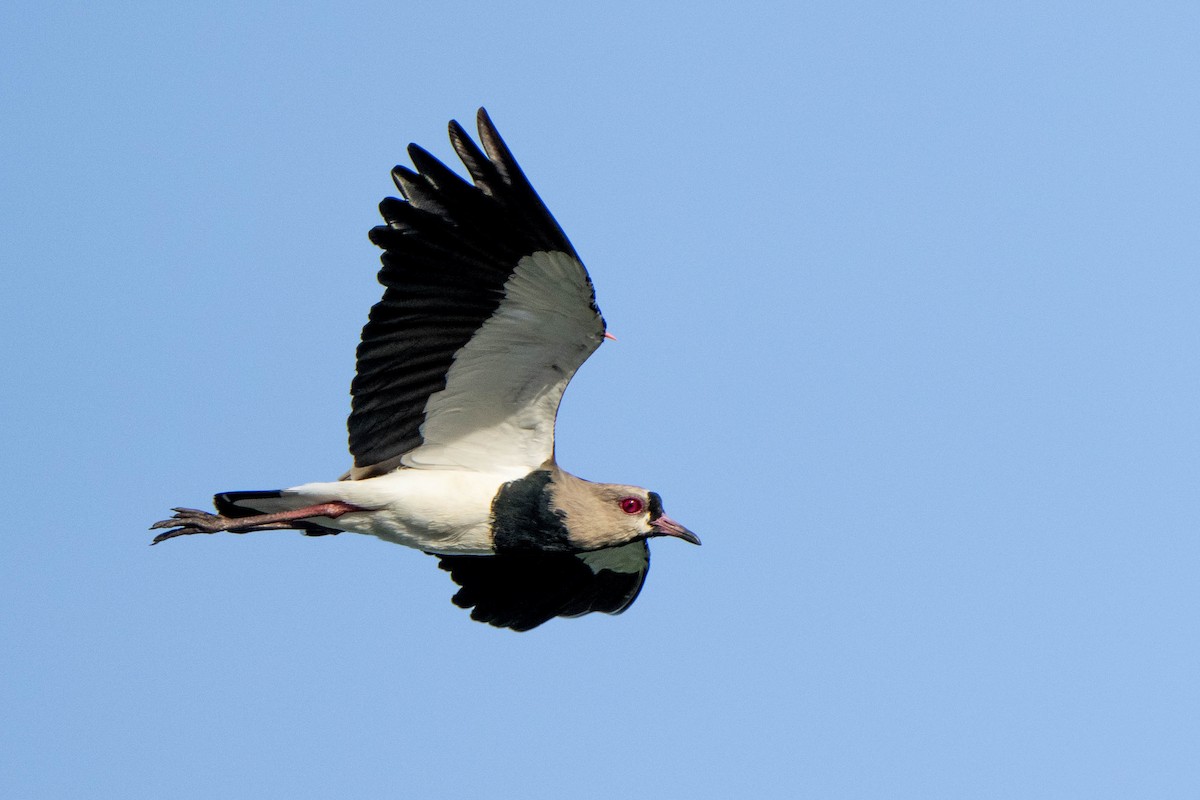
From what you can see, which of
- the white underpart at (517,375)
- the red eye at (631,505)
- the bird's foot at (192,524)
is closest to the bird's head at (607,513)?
the red eye at (631,505)

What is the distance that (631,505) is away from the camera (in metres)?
11.1

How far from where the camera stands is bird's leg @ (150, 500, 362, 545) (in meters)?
10.6

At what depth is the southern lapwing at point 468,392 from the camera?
9766mm

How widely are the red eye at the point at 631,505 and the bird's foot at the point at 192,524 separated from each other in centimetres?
262

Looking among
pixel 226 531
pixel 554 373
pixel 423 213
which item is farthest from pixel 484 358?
pixel 226 531

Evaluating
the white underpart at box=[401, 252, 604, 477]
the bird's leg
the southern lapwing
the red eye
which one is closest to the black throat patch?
the southern lapwing

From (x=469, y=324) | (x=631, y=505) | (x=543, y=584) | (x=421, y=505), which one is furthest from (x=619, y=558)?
(x=469, y=324)

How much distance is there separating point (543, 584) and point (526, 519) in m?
1.77

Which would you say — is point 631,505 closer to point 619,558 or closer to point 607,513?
point 607,513

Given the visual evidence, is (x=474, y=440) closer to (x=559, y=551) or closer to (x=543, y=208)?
(x=559, y=551)

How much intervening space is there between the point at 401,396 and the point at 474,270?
3.68ft

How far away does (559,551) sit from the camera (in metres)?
11.0

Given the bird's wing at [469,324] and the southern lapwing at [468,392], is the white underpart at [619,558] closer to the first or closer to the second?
the southern lapwing at [468,392]

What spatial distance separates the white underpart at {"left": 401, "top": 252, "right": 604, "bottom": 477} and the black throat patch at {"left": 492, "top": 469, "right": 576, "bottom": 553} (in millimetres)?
195
